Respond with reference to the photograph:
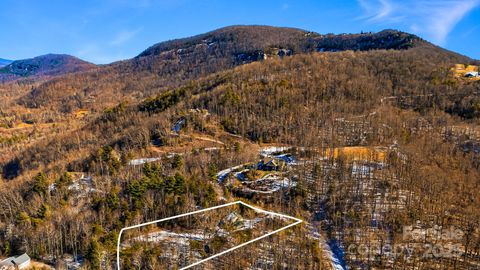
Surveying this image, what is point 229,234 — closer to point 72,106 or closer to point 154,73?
point 72,106

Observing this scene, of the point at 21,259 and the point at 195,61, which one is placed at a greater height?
the point at 195,61

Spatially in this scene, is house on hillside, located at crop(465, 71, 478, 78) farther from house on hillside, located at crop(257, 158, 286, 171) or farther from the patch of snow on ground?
the patch of snow on ground

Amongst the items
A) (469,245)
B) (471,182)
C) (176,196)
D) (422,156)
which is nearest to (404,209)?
(469,245)

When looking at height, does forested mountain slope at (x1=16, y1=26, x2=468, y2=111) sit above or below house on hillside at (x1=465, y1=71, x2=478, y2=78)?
above

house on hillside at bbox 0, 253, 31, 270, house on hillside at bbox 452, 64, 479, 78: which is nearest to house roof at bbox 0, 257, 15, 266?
house on hillside at bbox 0, 253, 31, 270

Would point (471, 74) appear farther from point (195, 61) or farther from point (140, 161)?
point (195, 61)

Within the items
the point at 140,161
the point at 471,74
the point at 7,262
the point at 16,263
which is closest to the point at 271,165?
the point at 140,161

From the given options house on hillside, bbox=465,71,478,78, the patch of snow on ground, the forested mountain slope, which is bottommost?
the patch of snow on ground
